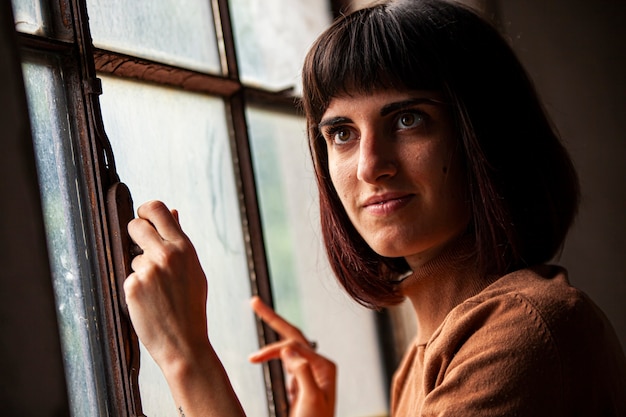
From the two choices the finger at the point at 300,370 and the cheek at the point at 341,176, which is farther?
the finger at the point at 300,370

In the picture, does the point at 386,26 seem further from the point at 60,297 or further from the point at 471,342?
the point at 60,297

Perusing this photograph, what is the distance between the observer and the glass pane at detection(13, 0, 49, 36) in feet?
3.78

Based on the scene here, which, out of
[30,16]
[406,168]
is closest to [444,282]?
[406,168]

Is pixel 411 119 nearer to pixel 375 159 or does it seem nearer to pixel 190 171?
pixel 375 159

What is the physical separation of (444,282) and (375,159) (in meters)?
0.29

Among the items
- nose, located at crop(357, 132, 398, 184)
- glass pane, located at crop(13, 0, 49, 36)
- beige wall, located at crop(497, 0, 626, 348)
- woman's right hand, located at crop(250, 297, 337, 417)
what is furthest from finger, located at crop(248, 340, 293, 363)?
beige wall, located at crop(497, 0, 626, 348)

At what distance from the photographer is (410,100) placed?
4.14 feet

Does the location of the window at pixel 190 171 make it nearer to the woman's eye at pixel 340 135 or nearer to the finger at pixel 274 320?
the finger at pixel 274 320

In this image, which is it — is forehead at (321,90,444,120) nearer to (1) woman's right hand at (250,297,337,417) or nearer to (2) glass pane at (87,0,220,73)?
(2) glass pane at (87,0,220,73)

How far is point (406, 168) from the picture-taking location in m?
1.28

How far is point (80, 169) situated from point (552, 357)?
2.68ft

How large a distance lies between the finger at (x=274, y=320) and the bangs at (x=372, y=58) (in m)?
0.50

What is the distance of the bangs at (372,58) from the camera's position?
127 cm

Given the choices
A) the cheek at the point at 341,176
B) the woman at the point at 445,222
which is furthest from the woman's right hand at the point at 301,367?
the cheek at the point at 341,176
